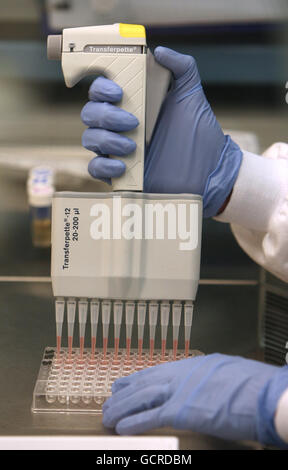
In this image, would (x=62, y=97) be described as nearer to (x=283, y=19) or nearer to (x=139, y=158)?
(x=283, y=19)

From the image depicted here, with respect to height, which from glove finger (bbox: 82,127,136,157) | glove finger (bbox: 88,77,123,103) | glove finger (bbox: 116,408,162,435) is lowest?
glove finger (bbox: 116,408,162,435)

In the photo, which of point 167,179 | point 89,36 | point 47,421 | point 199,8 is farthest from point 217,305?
point 199,8

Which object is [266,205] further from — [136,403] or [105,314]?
[136,403]

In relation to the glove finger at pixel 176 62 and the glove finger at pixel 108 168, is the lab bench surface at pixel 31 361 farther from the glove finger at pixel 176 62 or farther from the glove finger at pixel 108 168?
the glove finger at pixel 176 62

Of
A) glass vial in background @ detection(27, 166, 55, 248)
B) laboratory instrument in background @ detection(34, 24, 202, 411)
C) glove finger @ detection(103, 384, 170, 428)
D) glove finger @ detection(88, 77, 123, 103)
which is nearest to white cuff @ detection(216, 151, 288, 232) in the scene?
laboratory instrument in background @ detection(34, 24, 202, 411)

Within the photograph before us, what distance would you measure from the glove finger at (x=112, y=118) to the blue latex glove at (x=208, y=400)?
1.71 feet

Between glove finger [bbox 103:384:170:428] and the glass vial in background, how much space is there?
1229 mm

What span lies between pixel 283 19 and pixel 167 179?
1.12 metres

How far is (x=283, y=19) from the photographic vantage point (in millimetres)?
2439

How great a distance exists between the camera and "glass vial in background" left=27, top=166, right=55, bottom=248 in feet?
7.98

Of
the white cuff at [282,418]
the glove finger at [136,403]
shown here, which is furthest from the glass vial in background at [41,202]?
the white cuff at [282,418]

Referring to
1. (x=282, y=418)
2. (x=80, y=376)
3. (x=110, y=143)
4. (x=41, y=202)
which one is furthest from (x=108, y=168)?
(x=41, y=202)

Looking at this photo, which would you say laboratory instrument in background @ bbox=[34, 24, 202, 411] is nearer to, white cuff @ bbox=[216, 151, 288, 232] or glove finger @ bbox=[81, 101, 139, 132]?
glove finger @ bbox=[81, 101, 139, 132]

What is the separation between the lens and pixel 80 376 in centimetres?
145
